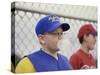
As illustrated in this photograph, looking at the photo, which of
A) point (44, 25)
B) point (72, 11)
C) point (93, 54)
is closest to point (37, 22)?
point (44, 25)

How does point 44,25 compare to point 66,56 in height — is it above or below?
above

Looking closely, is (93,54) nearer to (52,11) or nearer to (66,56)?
(66,56)

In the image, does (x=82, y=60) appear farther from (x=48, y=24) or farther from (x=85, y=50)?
(x=48, y=24)

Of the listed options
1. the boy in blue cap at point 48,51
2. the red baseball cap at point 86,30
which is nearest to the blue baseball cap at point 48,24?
the boy in blue cap at point 48,51

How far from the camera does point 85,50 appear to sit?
5.43 feet

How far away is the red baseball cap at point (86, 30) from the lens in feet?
5.33

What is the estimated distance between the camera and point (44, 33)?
153 centimetres

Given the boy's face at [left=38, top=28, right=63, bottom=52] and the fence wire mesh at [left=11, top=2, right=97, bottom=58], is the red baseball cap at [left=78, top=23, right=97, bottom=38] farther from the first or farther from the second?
the boy's face at [left=38, top=28, right=63, bottom=52]

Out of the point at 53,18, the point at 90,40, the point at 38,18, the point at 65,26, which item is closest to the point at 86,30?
the point at 90,40

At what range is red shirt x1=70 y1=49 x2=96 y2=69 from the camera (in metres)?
1.60

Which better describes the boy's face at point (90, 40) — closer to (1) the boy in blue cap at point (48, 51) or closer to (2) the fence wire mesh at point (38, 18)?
(2) the fence wire mesh at point (38, 18)

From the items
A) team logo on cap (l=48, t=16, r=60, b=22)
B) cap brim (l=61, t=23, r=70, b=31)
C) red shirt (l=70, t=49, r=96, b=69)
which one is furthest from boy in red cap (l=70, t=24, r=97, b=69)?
team logo on cap (l=48, t=16, r=60, b=22)

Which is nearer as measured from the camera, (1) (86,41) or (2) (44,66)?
(2) (44,66)

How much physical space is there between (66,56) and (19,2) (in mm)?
546
